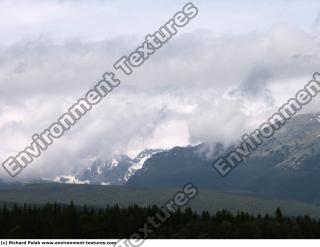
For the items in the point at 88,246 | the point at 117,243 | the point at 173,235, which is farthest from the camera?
the point at 173,235

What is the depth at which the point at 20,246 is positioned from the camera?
141375mm

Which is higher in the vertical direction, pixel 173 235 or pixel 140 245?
pixel 173 235

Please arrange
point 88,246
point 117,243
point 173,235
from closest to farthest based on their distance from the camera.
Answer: point 88,246
point 117,243
point 173,235

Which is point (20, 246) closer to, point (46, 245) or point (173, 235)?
point (46, 245)

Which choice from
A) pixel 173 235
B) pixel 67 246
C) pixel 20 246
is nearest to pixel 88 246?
pixel 67 246

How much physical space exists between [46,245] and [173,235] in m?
65.2

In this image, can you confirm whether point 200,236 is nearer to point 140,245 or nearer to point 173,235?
point 173,235

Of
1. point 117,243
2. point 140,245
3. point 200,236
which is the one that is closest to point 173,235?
point 200,236

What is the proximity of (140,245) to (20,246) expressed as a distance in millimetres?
22427

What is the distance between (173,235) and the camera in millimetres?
198750

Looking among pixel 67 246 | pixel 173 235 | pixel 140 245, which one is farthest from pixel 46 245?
pixel 173 235

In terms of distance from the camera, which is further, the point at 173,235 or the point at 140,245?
the point at 173,235

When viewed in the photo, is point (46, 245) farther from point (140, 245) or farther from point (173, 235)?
point (173, 235)

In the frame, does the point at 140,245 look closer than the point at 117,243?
Yes
